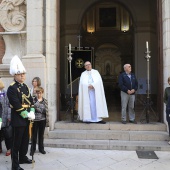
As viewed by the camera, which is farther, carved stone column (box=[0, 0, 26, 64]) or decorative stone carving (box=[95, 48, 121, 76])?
decorative stone carving (box=[95, 48, 121, 76])

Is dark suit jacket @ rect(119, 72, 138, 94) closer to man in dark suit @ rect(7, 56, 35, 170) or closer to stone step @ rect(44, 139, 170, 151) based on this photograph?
stone step @ rect(44, 139, 170, 151)

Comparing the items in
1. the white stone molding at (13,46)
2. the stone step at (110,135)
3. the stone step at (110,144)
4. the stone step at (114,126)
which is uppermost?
the white stone molding at (13,46)

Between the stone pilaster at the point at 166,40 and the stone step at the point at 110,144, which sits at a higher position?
the stone pilaster at the point at 166,40

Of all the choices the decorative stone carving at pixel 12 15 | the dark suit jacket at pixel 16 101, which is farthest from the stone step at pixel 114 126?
the decorative stone carving at pixel 12 15

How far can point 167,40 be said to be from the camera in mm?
7641

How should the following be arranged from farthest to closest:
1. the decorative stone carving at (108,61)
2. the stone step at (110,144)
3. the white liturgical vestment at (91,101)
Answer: the decorative stone carving at (108,61), the white liturgical vestment at (91,101), the stone step at (110,144)

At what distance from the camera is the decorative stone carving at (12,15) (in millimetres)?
8156

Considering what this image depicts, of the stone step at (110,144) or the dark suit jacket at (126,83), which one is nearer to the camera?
the stone step at (110,144)

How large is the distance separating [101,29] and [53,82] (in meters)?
15.2

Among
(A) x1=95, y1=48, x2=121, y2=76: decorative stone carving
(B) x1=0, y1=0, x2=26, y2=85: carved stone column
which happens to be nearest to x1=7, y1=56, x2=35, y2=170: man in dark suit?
(B) x1=0, y1=0, x2=26, y2=85: carved stone column

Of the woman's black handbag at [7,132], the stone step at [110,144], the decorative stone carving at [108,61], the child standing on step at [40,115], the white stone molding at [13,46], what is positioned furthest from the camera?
the decorative stone carving at [108,61]

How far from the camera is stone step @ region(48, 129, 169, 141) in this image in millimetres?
7236

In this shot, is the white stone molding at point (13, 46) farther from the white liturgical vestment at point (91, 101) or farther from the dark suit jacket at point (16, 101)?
the dark suit jacket at point (16, 101)

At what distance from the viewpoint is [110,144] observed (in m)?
6.84
